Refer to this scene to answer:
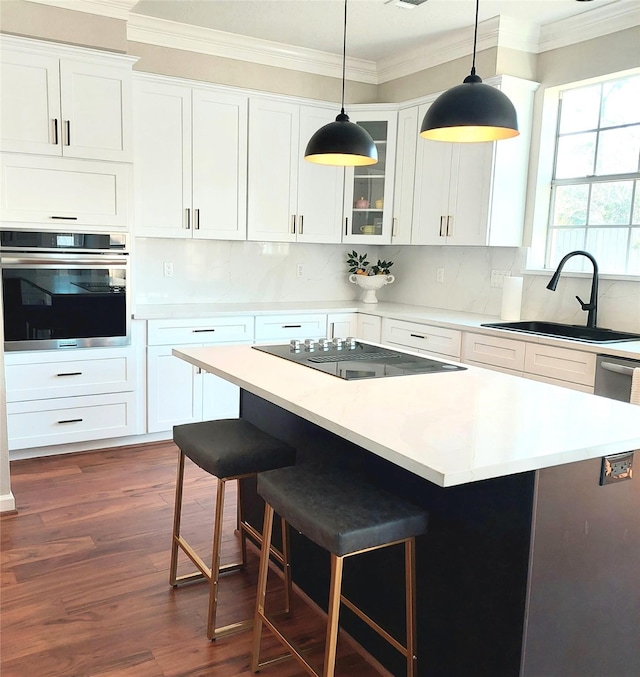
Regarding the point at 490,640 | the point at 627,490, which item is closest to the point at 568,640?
the point at 490,640

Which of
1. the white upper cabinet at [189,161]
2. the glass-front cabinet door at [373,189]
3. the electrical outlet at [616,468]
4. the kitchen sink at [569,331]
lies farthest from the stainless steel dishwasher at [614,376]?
the white upper cabinet at [189,161]

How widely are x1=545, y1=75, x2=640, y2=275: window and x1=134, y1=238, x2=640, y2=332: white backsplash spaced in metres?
0.25

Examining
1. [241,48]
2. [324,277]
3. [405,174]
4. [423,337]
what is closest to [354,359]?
[423,337]

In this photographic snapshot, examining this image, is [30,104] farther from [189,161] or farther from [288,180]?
[288,180]

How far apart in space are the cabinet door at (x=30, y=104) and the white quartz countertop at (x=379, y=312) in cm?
116

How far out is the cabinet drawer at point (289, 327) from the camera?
454 centimetres

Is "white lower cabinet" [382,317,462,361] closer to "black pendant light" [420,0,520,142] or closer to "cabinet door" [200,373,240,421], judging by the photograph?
"cabinet door" [200,373,240,421]

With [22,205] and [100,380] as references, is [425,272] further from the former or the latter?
[22,205]

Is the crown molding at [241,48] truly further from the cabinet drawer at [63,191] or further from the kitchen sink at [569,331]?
the kitchen sink at [569,331]

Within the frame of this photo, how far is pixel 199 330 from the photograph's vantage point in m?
4.30

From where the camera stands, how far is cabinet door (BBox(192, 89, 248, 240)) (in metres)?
4.37

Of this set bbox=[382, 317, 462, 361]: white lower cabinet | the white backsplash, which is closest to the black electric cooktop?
bbox=[382, 317, 462, 361]: white lower cabinet

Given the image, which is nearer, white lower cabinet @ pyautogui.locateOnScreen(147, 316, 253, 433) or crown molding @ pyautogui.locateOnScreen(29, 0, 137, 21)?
crown molding @ pyautogui.locateOnScreen(29, 0, 137, 21)

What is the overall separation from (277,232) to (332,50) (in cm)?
142
